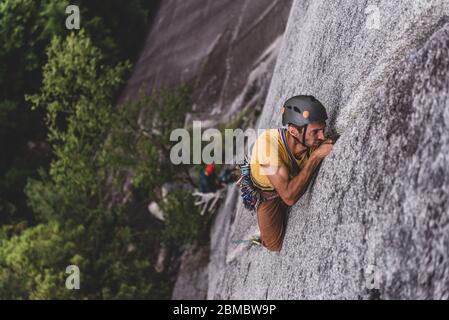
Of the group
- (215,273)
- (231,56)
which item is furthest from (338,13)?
(231,56)

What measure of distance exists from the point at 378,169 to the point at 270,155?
1.41m

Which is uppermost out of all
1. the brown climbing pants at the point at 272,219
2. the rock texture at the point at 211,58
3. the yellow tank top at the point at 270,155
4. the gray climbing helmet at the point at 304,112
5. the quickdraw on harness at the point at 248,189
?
the rock texture at the point at 211,58

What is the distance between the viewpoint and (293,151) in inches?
208

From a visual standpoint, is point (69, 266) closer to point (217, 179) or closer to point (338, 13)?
point (217, 179)

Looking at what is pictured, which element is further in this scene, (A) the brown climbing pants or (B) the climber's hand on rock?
(A) the brown climbing pants

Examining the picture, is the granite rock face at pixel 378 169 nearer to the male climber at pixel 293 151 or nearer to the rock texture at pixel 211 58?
the male climber at pixel 293 151

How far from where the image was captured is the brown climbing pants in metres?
5.92

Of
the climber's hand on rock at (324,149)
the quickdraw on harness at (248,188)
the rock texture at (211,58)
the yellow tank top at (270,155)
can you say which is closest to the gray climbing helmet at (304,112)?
the climber's hand on rock at (324,149)

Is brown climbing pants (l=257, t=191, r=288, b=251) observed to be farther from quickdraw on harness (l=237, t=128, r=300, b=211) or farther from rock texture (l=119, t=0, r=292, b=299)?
rock texture (l=119, t=0, r=292, b=299)

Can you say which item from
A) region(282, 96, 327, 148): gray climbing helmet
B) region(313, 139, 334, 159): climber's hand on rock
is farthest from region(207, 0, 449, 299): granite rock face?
region(282, 96, 327, 148): gray climbing helmet

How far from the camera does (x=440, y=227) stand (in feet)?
11.0

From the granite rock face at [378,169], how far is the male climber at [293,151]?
0.18 m

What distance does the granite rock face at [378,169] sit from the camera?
11.4ft

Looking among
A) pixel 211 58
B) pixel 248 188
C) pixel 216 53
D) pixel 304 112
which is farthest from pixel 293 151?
pixel 211 58
